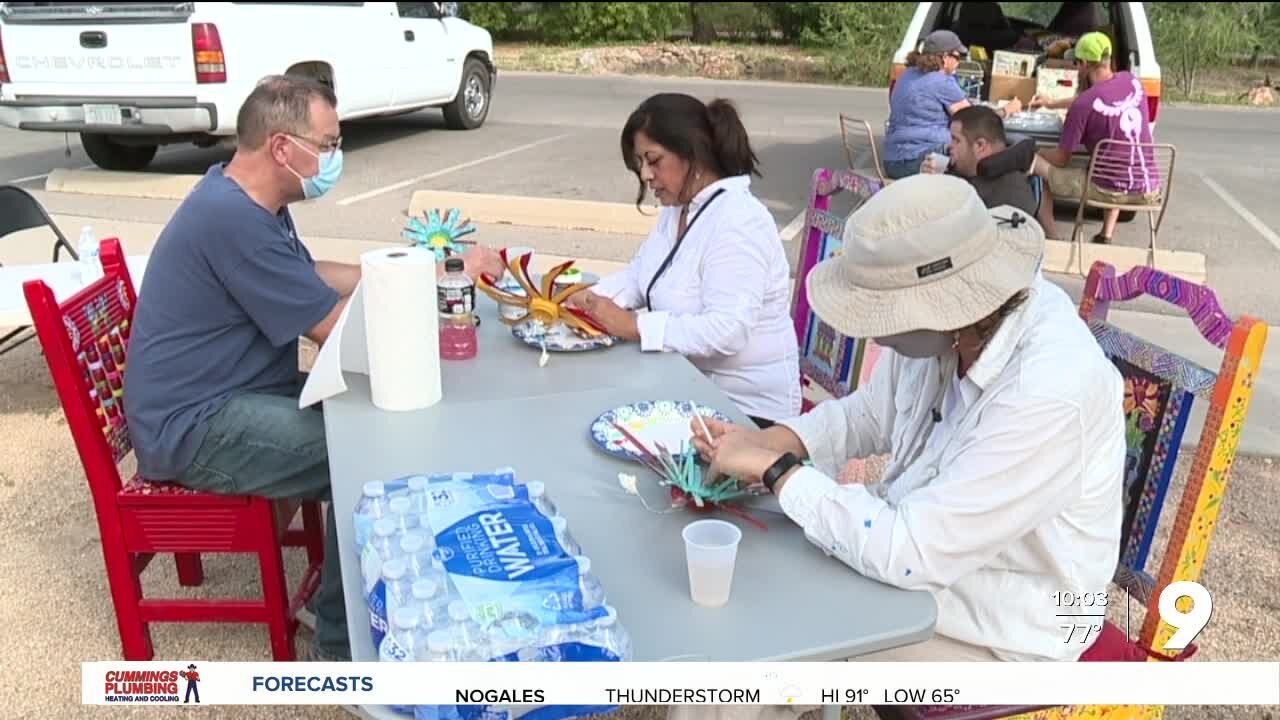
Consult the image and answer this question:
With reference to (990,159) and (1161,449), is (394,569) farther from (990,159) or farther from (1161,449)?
(990,159)

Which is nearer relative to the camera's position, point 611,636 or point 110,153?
point 611,636

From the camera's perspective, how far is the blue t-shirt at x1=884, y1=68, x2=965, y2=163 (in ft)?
22.3

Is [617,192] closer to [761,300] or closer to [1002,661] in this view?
[761,300]

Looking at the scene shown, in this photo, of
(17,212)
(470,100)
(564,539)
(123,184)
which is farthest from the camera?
(470,100)

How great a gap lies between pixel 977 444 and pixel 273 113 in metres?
1.96

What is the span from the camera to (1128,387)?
82.1 inches

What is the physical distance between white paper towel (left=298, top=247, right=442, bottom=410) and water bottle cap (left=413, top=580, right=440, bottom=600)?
0.87 metres

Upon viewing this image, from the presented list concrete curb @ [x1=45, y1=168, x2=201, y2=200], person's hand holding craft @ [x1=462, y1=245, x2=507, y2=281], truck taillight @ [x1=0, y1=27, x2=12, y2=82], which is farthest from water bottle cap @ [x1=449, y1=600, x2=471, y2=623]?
truck taillight @ [x1=0, y1=27, x2=12, y2=82]

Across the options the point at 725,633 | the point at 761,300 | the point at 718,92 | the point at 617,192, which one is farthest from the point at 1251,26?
the point at 725,633

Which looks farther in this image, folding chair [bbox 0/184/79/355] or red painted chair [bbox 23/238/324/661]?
folding chair [bbox 0/184/79/355]

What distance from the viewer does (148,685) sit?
1.79 metres

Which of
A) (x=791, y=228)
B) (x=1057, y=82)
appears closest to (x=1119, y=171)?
(x=1057, y=82)

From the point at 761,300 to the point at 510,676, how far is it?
1.69m

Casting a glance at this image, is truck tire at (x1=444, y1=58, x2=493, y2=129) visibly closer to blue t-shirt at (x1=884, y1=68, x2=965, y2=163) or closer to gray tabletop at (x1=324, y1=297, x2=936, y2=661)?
blue t-shirt at (x1=884, y1=68, x2=965, y2=163)
